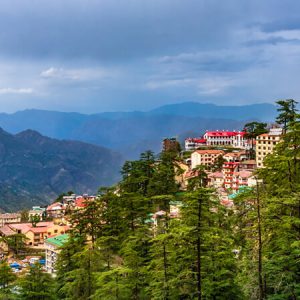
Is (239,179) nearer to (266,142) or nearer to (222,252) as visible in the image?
(266,142)

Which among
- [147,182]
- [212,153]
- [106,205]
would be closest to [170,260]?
[106,205]

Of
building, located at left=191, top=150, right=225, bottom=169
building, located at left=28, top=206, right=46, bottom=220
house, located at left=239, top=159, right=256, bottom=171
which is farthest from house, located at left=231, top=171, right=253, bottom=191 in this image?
building, located at left=28, top=206, right=46, bottom=220

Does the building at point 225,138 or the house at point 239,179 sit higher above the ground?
the building at point 225,138

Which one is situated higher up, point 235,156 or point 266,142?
point 266,142

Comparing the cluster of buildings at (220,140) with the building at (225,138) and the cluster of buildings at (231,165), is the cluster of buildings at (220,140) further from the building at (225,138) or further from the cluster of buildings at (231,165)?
the cluster of buildings at (231,165)

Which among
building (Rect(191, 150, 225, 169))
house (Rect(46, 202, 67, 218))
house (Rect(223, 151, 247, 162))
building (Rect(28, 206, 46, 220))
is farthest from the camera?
building (Rect(28, 206, 46, 220))

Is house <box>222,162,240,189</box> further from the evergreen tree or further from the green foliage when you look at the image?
the green foliage

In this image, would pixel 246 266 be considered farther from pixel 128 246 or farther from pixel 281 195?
pixel 128 246

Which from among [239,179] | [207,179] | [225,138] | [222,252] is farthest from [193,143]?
[222,252]

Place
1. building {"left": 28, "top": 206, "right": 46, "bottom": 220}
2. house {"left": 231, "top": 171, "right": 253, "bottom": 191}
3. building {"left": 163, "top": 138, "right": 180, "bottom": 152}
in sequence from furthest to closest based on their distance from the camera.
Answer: building {"left": 28, "top": 206, "right": 46, "bottom": 220}, building {"left": 163, "top": 138, "right": 180, "bottom": 152}, house {"left": 231, "top": 171, "right": 253, "bottom": 191}

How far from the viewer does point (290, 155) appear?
22.3 metres

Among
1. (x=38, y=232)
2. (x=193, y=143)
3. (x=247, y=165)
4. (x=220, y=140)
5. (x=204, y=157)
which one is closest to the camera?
(x=38, y=232)

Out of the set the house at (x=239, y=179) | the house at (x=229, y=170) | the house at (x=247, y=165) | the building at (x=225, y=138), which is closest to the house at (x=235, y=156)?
the house at (x=229, y=170)

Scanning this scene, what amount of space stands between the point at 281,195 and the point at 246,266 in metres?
3.52
